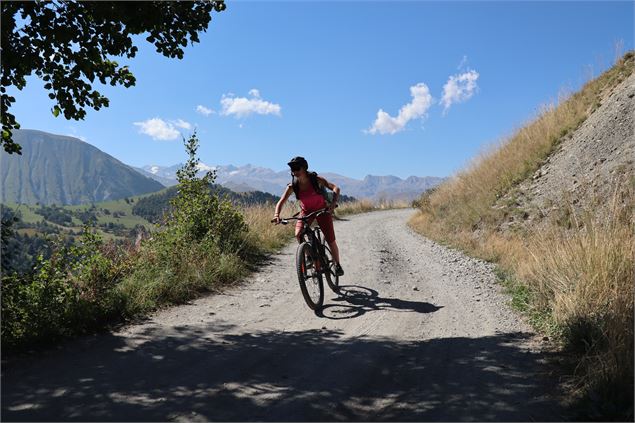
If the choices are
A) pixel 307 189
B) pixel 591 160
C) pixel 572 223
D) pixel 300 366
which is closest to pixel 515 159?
pixel 591 160

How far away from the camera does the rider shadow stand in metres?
6.32

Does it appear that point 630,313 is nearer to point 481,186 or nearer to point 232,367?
point 232,367

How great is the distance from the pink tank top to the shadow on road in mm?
2421

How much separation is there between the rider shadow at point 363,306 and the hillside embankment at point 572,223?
152 centimetres

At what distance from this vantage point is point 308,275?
6574 millimetres

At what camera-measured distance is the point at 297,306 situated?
678 centimetres

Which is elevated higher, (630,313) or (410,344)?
(630,313)

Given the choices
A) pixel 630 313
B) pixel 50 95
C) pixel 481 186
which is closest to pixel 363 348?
pixel 630 313

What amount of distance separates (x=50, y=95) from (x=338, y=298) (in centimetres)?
519

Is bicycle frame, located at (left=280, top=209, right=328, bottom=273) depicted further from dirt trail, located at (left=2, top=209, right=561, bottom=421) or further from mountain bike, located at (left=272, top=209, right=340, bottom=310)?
dirt trail, located at (left=2, top=209, right=561, bottom=421)

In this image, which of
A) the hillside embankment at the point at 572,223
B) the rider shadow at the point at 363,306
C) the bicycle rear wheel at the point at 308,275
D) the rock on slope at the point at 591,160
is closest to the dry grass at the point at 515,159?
the hillside embankment at the point at 572,223

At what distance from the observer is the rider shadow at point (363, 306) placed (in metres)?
6.32

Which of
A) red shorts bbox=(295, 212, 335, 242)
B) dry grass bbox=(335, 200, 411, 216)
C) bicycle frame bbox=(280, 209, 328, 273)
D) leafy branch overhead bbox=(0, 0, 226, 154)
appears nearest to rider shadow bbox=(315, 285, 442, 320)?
bicycle frame bbox=(280, 209, 328, 273)

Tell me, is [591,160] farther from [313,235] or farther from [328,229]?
[313,235]
